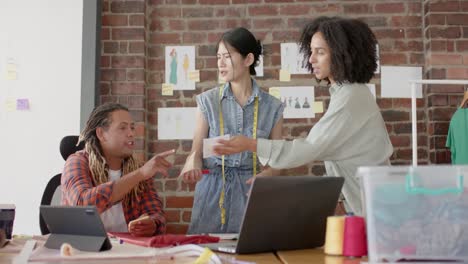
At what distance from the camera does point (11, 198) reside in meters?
3.62

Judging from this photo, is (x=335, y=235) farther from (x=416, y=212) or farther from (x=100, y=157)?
(x=100, y=157)

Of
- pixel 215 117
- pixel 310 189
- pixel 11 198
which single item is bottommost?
pixel 11 198

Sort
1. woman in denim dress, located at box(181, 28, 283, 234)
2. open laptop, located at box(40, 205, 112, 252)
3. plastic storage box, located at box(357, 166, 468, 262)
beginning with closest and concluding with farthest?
plastic storage box, located at box(357, 166, 468, 262)
open laptop, located at box(40, 205, 112, 252)
woman in denim dress, located at box(181, 28, 283, 234)

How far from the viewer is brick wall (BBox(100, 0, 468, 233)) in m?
3.62

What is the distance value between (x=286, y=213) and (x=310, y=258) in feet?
0.41

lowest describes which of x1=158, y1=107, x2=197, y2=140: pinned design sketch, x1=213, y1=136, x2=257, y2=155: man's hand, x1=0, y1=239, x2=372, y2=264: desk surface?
x1=0, y1=239, x2=372, y2=264: desk surface

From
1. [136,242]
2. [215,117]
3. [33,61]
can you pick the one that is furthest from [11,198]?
[136,242]

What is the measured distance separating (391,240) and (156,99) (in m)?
2.81

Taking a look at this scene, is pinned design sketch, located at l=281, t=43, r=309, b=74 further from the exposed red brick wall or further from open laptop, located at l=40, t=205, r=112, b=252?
open laptop, located at l=40, t=205, r=112, b=252

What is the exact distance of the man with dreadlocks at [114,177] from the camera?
215 cm

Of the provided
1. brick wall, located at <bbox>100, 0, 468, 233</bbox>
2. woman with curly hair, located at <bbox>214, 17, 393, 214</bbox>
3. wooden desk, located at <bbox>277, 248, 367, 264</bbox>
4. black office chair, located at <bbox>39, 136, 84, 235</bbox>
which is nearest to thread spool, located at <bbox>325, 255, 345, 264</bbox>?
wooden desk, located at <bbox>277, 248, 367, 264</bbox>

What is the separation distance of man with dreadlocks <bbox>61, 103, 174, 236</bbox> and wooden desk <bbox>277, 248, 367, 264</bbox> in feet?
2.19

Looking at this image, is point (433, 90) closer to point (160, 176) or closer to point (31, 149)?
point (160, 176)

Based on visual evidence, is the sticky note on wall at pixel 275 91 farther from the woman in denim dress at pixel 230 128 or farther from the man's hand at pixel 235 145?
the man's hand at pixel 235 145
